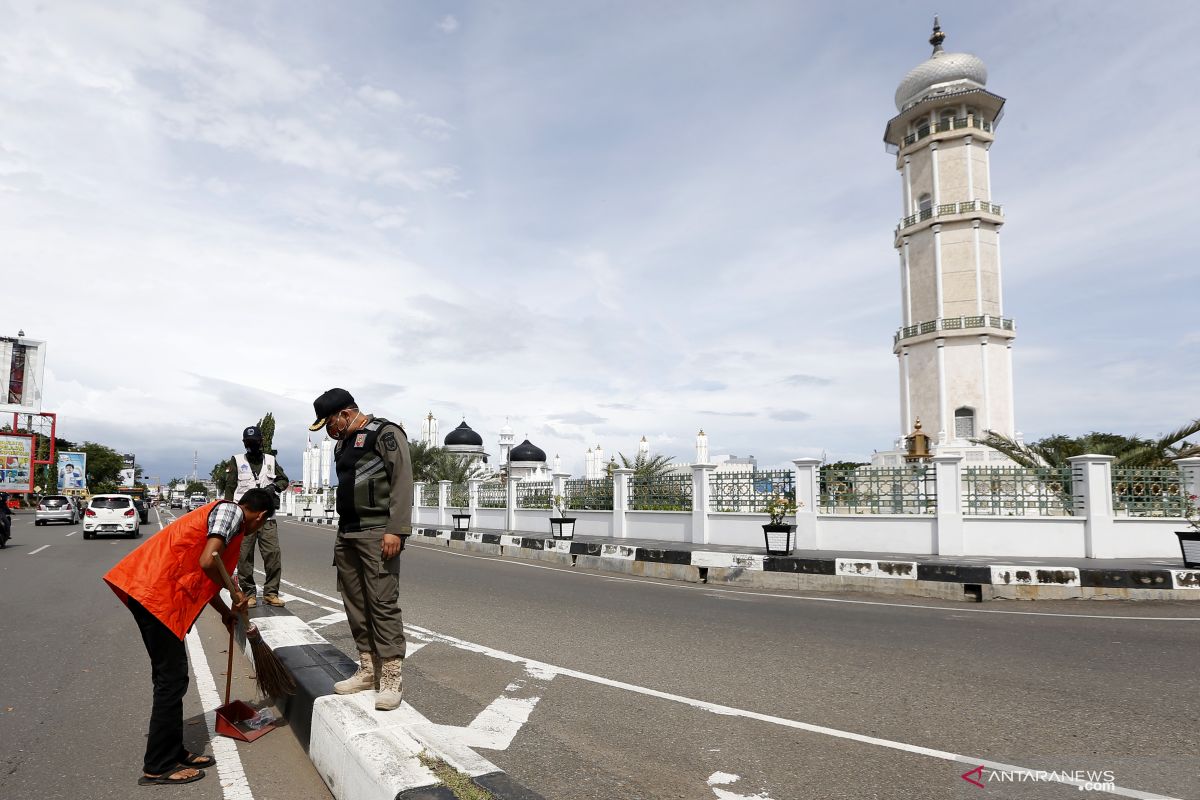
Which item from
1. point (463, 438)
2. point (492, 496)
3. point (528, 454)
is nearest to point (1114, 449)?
point (492, 496)

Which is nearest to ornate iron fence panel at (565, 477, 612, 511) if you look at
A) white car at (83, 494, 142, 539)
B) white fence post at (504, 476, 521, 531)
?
white fence post at (504, 476, 521, 531)

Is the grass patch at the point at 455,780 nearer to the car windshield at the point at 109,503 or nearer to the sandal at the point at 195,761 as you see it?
the sandal at the point at 195,761

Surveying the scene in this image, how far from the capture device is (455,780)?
285cm

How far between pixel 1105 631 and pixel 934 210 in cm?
→ 3250

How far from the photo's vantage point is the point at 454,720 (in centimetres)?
453

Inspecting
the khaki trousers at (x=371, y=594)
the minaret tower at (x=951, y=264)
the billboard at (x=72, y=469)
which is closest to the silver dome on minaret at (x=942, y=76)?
the minaret tower at (x=951, y=264)

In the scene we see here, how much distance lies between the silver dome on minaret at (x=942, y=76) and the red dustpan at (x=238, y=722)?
42037mm

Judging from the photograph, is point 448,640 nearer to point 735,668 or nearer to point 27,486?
point 735,668

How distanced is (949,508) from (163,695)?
49.0 ft

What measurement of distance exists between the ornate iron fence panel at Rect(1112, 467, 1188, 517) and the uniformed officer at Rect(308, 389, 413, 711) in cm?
1581

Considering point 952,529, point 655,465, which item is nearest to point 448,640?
point 952,529

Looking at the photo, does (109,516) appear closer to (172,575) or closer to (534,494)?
(534,494)

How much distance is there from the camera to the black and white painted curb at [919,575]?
34.1 ft

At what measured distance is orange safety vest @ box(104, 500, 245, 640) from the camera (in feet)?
12.1
